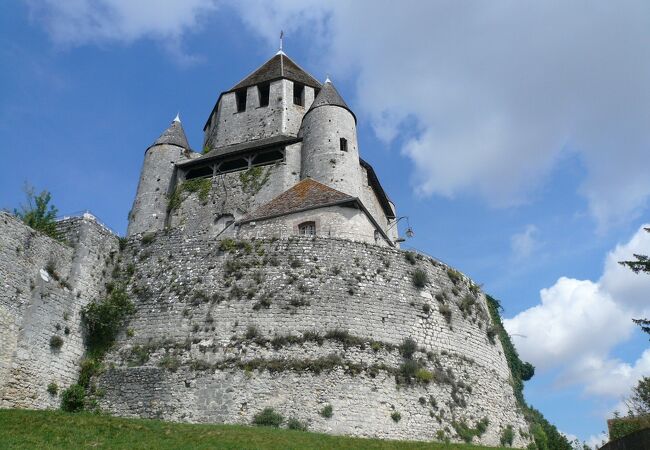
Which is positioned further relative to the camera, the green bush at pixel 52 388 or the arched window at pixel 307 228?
the arched window at pixel 307 228

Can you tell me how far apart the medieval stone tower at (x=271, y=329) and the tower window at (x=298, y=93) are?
16.8 meters

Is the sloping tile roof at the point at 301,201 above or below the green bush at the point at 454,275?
above

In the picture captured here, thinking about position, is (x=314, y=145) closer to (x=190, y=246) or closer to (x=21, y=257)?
(x=190, y=246)

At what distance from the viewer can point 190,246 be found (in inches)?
867

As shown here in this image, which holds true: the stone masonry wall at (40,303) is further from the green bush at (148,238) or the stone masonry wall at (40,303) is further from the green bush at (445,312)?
the green bush at (445,312)

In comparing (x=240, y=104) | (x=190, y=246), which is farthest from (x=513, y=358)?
(x=240, y=104)

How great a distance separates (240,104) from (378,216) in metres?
12.7

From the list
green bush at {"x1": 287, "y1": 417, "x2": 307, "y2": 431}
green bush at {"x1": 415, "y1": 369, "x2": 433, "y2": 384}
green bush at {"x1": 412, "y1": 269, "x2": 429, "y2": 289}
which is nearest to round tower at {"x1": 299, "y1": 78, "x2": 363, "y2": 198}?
green bush at {"x1": 412, "y1": 269, "x2": 429, "y2": 289}

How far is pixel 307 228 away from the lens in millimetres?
25141

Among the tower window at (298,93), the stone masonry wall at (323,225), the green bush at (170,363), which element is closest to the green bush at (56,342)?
the green bush at (170,363)

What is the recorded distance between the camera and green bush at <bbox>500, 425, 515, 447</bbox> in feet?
65.0

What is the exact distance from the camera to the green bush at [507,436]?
65.0 feet

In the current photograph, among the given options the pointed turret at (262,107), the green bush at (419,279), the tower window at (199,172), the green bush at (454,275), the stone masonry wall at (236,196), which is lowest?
the green bush at (419,279)

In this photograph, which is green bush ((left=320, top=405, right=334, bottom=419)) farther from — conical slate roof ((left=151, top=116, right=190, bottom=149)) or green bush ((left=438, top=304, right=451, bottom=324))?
conical slate roof ((left=151, top=116, right=190, bottom=149))
